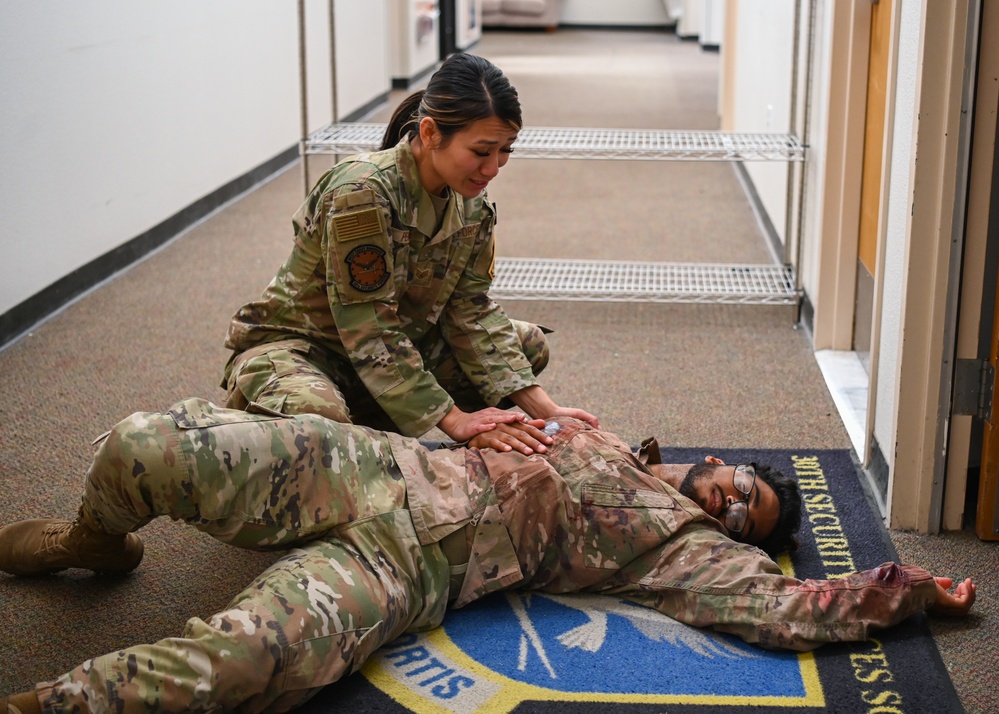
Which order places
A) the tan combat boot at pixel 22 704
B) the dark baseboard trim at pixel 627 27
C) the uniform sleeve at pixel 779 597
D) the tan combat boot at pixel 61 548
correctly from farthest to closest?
the dark baseboard trim at pixel 627 27
the tan combat boot at pixel 61 548
the uniform sleeve at pixel 779 597
the tan combat boot at pixel 22 704

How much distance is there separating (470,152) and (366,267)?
240 millimetres

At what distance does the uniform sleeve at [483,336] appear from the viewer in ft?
6.27

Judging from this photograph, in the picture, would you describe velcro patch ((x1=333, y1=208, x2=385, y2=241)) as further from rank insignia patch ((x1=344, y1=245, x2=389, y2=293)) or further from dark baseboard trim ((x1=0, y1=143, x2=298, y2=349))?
dark baseboard trim ((x1=0, y1=143, x2=298, y2=349))

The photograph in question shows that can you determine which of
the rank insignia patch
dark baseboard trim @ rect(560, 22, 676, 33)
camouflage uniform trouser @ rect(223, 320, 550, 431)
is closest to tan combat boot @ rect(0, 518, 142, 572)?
camouflage uniform trouser @ rect(223, 320, 550, 431)

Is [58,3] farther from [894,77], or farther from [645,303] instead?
[894,77]

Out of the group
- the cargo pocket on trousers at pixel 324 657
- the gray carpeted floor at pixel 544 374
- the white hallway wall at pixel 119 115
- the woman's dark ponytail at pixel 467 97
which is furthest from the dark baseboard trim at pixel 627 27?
the cargo pocket on trousers at pixel 324 657

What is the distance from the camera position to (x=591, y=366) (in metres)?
2.65

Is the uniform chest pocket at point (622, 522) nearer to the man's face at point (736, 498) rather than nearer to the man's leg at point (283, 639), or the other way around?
the man's face at point (736, 498)

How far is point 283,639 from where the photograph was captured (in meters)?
1.27

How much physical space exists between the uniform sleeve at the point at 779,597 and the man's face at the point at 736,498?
9cm

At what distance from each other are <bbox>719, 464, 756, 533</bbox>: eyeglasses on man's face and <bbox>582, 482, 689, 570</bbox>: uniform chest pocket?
9 cm

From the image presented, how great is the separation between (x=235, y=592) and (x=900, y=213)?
123 centimetres

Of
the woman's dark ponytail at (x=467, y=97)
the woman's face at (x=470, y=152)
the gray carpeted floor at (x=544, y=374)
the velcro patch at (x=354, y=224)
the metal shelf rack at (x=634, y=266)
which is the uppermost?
the woman's dark ponytail at (x=467, y=97)

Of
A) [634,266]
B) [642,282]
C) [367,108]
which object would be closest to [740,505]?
[642,282]
